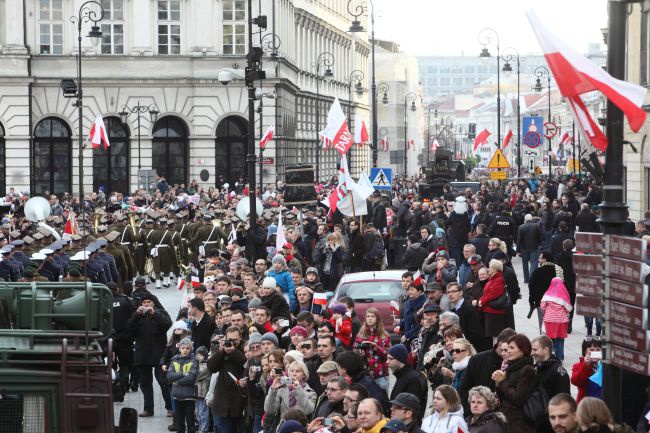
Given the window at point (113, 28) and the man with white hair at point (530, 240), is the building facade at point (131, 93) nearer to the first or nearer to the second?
the window at point (113, 28)

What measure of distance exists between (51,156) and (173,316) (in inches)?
1469

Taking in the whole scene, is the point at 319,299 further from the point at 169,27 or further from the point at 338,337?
the point at 169,27

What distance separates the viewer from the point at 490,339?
20469mm

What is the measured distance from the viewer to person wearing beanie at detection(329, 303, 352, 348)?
17.6 meters

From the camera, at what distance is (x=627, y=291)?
34.5 ft

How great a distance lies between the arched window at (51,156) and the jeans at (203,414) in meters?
49.1

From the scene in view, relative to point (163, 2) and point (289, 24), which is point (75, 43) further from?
point (289, 24)

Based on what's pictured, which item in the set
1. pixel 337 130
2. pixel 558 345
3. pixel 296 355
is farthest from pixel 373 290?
pixel 337 130

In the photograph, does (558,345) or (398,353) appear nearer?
(398,353)

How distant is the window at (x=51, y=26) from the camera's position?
6575 cm

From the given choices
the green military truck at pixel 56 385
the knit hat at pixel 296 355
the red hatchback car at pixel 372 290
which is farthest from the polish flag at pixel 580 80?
the red hatchback car at pixel 372 290

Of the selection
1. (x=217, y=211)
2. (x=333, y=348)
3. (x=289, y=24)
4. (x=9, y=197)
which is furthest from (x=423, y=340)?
(x=289, y=24)

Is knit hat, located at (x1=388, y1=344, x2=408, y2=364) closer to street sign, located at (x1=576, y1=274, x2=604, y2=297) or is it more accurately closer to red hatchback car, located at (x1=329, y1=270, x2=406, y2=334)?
street sign, located at (x1=576, y1=274, x2=604, y2=297)

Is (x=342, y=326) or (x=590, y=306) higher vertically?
(x=590, y=306)
